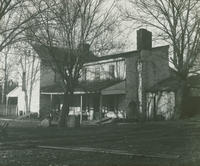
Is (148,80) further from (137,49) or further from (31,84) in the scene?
(31,84)

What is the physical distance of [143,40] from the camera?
36781mm

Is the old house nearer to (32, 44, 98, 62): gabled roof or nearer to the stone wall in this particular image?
the stone wall

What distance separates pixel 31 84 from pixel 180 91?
22.0 metres

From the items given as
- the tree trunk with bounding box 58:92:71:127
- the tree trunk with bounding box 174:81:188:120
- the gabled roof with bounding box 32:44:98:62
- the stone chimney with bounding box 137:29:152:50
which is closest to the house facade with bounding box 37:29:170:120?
the stone chimney with bounding box 137:29:152:50

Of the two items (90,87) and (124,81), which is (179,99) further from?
(90,87)

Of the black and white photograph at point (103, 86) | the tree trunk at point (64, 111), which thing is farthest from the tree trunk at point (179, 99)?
the tree trunk at point (64, 111)

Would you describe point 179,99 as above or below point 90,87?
below

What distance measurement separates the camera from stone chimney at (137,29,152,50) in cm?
3678

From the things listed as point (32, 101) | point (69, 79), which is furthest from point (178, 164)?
point (32, 101)

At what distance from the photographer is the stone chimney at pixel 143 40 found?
36.8m

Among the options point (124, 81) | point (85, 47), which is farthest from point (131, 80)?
point (85, 47)

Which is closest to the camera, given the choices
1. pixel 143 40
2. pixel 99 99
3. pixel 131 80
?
pixel 131 80

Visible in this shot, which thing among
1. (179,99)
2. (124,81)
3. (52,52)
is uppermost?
(52,52)

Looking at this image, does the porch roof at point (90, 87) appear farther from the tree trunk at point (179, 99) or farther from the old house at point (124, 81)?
the tree trunk at point (179, 99)
